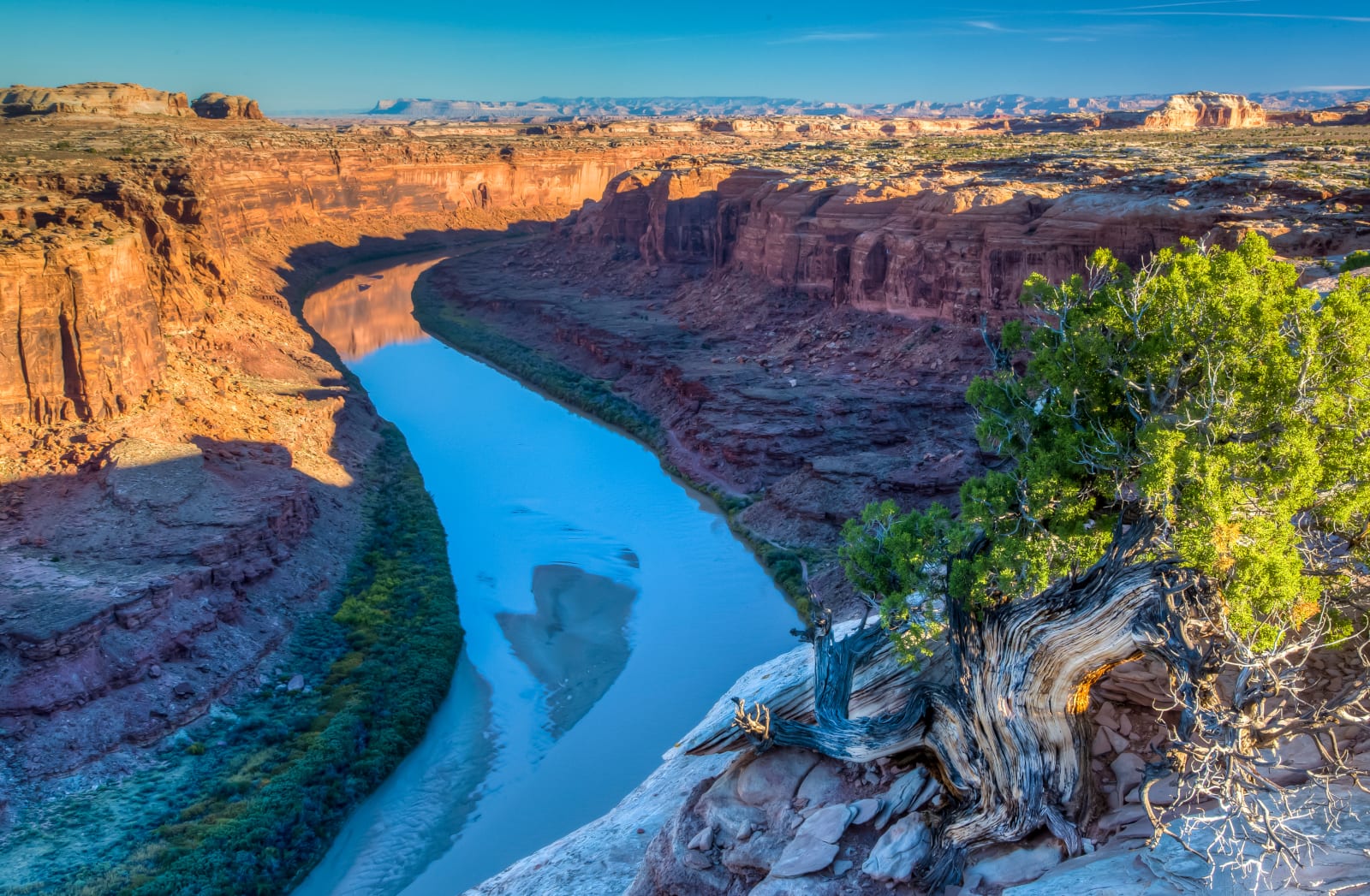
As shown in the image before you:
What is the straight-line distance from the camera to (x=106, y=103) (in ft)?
339

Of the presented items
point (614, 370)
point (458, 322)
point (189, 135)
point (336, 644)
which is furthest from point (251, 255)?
point (336, 644)

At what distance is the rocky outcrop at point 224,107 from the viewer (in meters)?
121

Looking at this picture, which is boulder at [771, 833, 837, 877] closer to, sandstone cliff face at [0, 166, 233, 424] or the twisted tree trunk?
the twisted tree trunk

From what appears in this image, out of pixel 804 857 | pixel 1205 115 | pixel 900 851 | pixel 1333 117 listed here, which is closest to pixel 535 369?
pixel 804 857

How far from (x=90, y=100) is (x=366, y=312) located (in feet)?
192

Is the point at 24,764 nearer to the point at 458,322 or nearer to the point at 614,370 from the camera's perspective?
the point at 614,370

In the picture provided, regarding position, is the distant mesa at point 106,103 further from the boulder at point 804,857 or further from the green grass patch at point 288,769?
the boulder at point 804,857

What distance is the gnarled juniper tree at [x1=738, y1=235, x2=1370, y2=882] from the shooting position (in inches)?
374

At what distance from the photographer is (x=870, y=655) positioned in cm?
1437

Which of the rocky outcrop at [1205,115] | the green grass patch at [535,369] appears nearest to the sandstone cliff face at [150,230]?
the green grass patch at [535,369]

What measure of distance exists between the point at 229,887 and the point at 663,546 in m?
17.6

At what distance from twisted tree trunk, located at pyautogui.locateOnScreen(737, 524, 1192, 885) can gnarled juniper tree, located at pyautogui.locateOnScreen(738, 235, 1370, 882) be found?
0.02 m

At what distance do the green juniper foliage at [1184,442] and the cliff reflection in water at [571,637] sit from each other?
44.1ft

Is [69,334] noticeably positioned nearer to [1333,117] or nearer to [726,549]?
[726,549]
